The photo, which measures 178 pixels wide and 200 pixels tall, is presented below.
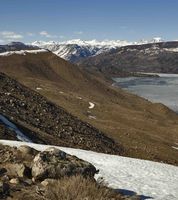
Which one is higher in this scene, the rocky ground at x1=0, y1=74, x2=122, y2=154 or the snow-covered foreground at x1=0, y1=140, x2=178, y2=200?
the snow-covered foreground at x1=0, y1=140, x2=178, y2=200

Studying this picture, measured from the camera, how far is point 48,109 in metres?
46.3

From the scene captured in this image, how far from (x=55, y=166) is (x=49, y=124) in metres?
28.5

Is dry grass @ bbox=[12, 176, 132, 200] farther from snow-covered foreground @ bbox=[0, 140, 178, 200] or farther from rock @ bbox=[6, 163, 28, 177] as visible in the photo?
snow-covered foreground @ bbox=[0, 140, 178, 200]

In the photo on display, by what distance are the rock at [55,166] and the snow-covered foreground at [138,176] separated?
2.86 feet

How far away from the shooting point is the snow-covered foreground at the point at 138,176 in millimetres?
13594

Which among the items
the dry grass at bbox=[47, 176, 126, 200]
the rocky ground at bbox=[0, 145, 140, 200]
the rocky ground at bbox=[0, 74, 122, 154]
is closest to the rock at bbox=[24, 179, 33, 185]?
the rocky ground at bbox=[0, 145, 140, 200]

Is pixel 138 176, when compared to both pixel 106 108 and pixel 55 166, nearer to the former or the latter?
pixel 55 166

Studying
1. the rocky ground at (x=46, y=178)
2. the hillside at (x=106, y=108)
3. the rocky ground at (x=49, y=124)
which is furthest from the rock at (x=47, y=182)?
the hillside at (x=106, y=108)

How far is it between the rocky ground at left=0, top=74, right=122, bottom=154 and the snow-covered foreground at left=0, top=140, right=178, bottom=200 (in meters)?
13.2

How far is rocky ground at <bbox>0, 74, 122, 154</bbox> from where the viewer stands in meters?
35.0

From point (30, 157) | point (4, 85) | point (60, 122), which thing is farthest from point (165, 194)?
point (4, 85)

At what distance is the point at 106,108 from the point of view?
79188 millimetres

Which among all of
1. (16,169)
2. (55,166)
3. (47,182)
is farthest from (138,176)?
(47,182)

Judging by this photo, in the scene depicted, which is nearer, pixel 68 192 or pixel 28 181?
pixel 68 192
